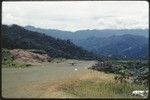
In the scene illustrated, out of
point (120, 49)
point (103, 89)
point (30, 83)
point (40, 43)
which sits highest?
point (103, 89)

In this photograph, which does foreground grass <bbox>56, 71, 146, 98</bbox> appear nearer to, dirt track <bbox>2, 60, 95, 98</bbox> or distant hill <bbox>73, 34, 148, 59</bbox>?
dirt track <bbox>2, 60, 95, 98</bbox>

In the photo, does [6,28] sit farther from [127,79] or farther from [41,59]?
[127,79]

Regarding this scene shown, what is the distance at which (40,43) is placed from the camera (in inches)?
2119

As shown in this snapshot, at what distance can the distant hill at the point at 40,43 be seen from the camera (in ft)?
148

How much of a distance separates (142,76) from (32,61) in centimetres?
1995

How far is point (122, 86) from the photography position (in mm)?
13500

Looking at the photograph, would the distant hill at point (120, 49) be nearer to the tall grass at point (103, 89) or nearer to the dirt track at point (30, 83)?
the dirt track at point (30, 83)

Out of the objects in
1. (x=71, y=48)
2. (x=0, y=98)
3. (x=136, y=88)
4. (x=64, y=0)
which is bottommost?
(x=71, y=48)

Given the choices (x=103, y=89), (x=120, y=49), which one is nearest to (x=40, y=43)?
(x=103, y=89)

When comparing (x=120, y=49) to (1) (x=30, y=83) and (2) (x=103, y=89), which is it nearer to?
(1) (x=30, y=83)

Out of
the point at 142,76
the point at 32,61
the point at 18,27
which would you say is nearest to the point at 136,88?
the point at 142,76

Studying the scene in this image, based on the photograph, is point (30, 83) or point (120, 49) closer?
point (30, 83)

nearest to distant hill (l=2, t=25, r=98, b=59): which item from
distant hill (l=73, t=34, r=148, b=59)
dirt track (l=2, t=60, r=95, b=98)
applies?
distant hill (l=73, t=34, r=148, b=59)

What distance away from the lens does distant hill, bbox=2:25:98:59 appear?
45.1 metres
